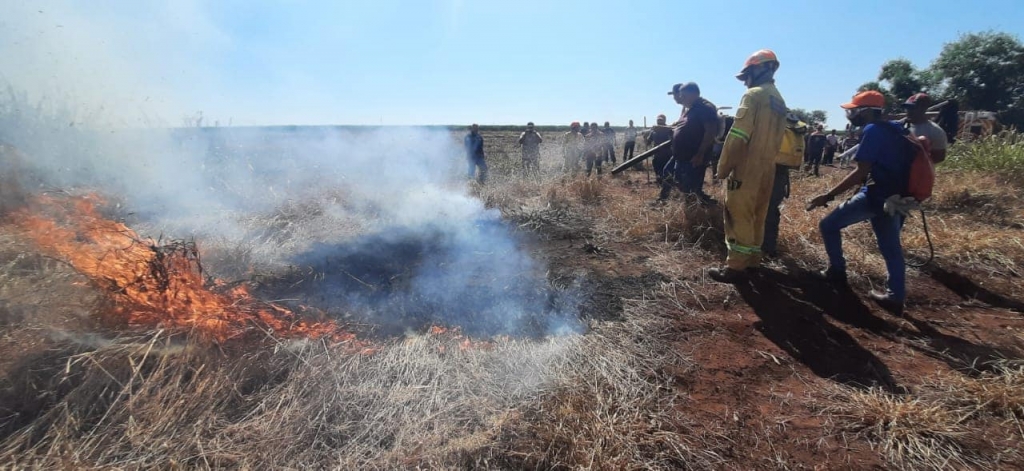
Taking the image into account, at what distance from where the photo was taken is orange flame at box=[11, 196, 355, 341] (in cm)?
260

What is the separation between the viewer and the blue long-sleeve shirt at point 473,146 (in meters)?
10.2

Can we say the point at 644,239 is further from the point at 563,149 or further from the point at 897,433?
the point at 563,149

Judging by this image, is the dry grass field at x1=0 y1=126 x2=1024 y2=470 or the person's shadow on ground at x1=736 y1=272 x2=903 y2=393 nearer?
the dry grass field at x1=0 y1=126 x2=1024 y2=470

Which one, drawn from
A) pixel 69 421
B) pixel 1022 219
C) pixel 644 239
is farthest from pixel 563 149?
pixel 69 421

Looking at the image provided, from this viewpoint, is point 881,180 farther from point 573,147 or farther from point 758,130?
point 573,147

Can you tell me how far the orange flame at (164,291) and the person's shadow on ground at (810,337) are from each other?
3.09 metres

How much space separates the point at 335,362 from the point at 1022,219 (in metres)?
7.66

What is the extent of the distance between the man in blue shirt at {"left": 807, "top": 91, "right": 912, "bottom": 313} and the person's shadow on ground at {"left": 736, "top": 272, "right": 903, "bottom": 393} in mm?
616

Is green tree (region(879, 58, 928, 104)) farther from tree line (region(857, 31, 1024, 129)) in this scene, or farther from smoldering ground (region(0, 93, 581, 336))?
smoldering ground (region(0, 93, 581, 336))

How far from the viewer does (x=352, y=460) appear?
1926 millimetres

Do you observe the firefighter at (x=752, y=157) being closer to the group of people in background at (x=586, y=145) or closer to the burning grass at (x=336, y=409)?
the burning grass at (x=336, y=409)

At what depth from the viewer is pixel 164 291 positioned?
2.73 meters

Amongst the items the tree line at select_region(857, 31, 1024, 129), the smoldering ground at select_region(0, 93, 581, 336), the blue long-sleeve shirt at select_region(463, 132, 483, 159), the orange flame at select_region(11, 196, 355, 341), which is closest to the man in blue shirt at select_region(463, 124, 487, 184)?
the blue long-sleeve shirt at select_region(463, 132, 483, 159)

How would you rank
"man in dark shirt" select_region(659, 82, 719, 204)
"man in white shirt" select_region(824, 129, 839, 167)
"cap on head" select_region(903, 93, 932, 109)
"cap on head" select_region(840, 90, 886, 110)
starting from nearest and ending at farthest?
1. "cap on head" select_region(840, 90, 886, 110)
2. "cap on head" select_region(903, 93, 932, 109)
3. "man in dark shirt" select_region(659, 82, 719, 204)
4. "man in white shirt" select_region(824, 129, 839, 167)
